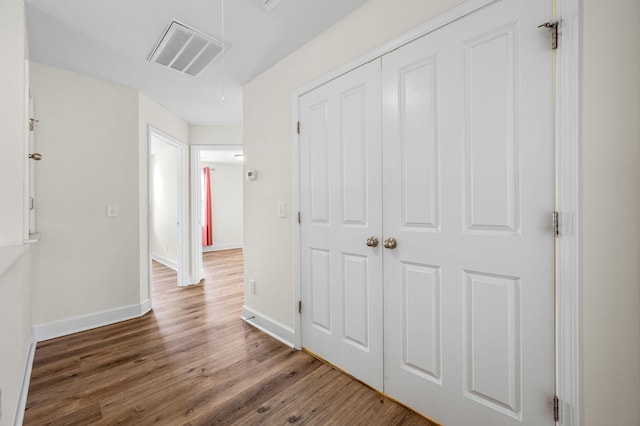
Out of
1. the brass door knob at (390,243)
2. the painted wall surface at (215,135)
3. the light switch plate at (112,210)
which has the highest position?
the painted wall surface at (215,135)

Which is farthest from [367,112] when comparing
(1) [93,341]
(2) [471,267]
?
(1) [93,341]

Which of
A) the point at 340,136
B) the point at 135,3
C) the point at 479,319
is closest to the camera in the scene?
the point at 479,319

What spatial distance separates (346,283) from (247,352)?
102 cm

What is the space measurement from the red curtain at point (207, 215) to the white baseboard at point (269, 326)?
15.9ft

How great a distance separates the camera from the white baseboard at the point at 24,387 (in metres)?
1.41

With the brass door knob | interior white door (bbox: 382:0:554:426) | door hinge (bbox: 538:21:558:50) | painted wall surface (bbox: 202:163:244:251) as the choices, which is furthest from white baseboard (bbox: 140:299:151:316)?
painted wall surface (bbox: 202:163:244:251)

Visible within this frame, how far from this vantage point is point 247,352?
2135 millimetres

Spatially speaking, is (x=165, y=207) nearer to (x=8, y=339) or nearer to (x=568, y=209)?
(x=8, y=339)

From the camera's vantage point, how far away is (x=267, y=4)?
1.67 meters

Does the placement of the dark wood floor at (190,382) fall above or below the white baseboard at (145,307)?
below

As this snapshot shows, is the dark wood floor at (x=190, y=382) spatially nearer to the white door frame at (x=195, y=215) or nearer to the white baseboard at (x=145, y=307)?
the white baseboard at (x=145, y=307)

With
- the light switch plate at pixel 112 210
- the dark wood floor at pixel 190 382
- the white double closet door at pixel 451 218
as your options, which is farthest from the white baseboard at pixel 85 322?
the white double closet door at pixel 451 218

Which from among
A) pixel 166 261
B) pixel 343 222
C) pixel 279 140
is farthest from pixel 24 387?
pixel 166 261

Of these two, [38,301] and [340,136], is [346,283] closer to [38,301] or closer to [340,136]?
[340,136]
